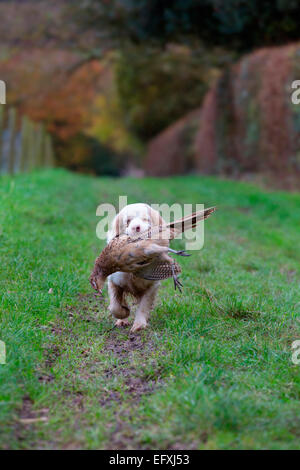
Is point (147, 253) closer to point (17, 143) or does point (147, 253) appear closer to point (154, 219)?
point (154, 219)

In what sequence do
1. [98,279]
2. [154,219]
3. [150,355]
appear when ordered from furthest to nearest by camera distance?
1. [154,219]
2. [98,279]
3. [150,355]

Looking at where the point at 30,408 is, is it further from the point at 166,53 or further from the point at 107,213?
the point at 166,53

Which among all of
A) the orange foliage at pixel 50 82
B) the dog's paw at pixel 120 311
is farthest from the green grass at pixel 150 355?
the orange foliage at pixel 50 82

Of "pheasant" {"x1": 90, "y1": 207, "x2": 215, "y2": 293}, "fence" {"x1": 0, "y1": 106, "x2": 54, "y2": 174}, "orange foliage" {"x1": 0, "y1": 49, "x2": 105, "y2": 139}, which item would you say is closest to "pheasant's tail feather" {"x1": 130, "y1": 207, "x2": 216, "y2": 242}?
"pheasant" {"x1": 90, "y1": 207, "x2": 215, "y2": 293}

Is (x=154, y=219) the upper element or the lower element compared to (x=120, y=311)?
upper

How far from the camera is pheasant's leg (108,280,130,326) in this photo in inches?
159

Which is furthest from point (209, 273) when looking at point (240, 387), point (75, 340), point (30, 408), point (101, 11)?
point (101, 11)

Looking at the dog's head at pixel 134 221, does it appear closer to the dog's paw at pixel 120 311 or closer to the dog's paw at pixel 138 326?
the dog's paw at pixel 120 311

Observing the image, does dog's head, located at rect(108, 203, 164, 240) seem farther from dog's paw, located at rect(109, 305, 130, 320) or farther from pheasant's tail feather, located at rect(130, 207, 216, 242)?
dog's paw, located at rect(109, 305, 130, 320)

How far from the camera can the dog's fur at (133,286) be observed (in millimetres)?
4000

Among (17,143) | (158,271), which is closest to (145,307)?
(158,271)

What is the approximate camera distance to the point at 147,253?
140 inches

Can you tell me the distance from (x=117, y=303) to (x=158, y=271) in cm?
52

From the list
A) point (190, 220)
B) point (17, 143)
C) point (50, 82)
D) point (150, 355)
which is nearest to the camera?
point (150, 355)
